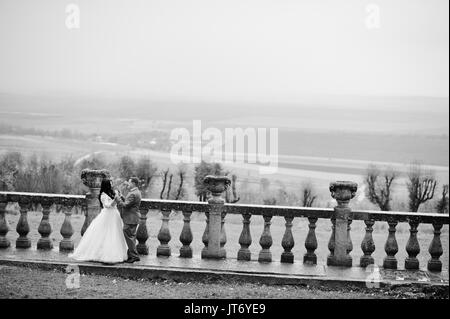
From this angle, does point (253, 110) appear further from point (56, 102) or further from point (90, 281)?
point (90, 281)

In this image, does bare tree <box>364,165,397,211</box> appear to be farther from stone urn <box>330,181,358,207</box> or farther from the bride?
the bride

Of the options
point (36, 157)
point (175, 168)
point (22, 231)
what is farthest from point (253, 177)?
point (22, 231)

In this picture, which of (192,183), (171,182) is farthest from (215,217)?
(192,183)

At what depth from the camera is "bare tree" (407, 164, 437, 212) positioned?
44.7 metres

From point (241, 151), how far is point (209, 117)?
17294mm

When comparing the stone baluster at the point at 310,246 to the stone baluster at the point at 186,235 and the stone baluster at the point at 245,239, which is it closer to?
the stone baluster at the point at 245,239

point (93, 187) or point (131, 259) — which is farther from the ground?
point (93, 187)

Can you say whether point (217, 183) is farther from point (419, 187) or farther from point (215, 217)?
point (419, 187)

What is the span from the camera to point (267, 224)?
1146 cm

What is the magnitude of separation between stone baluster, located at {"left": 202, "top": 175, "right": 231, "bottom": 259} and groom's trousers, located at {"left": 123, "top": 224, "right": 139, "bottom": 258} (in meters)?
1.33

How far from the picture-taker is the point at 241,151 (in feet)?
201

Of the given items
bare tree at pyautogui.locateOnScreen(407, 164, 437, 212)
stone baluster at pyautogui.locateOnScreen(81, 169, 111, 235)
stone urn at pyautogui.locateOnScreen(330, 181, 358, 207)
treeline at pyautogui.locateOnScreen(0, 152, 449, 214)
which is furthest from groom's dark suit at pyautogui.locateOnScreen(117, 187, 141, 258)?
bare tree at pyautogui.locateOnScreen(407, 164, 437, 212)

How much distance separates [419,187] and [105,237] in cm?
4102

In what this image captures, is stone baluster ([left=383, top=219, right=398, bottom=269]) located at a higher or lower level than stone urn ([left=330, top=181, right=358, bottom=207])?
lower
